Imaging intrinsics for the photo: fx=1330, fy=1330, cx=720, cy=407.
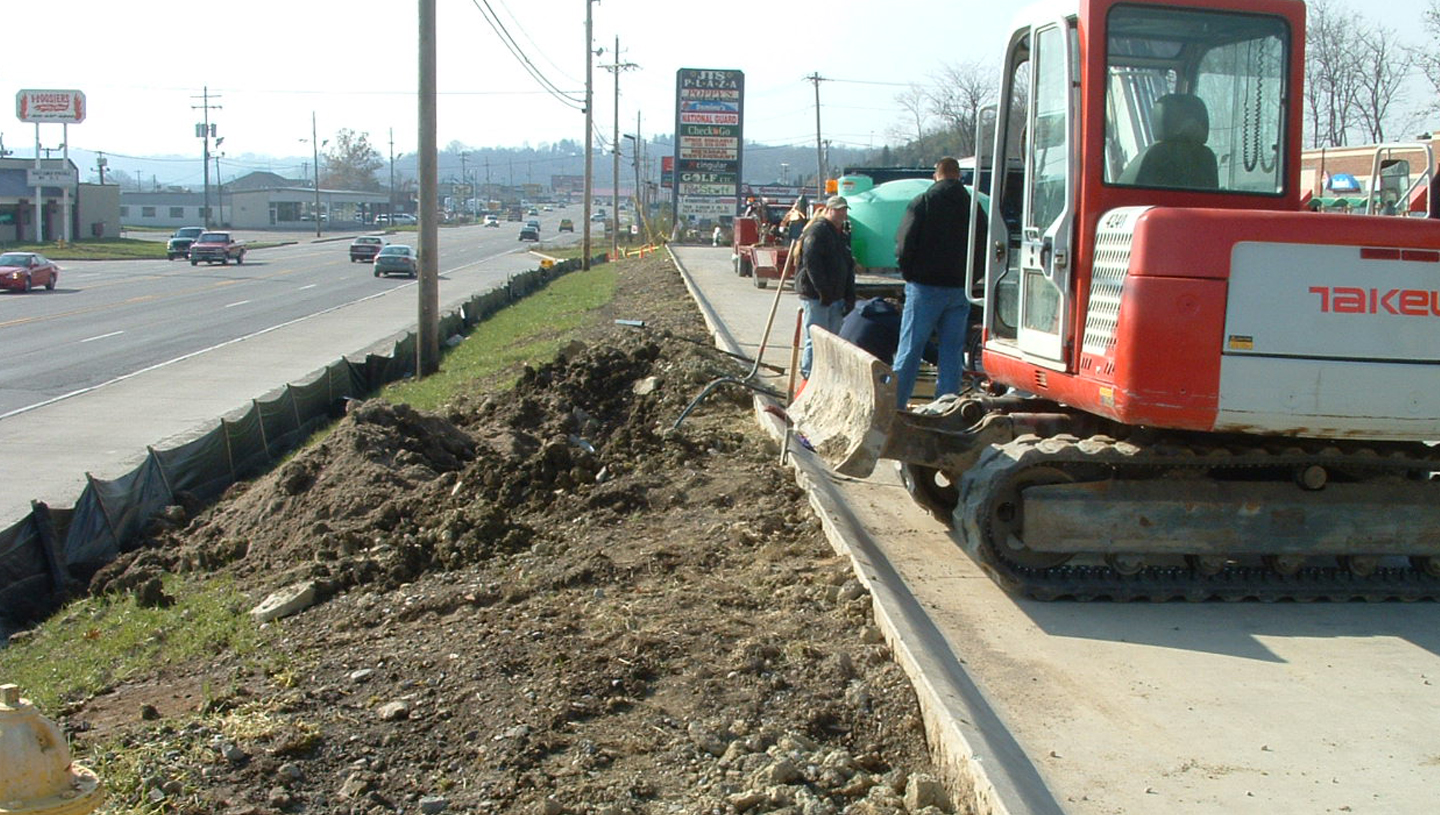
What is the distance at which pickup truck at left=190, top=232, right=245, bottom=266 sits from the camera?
60.7 meters

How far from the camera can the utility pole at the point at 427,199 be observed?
68.6 feet

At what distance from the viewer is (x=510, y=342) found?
80.7 feet

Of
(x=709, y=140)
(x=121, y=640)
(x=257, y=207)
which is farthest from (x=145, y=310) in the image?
(x=257, y=207)

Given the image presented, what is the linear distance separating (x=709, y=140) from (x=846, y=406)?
50.5 metres

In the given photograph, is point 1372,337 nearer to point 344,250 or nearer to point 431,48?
point 431,48

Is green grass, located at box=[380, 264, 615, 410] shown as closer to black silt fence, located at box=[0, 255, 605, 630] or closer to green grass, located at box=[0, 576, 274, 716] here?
black silt fence, located at box=[0, 255, 605, 630]

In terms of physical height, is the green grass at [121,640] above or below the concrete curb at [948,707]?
below

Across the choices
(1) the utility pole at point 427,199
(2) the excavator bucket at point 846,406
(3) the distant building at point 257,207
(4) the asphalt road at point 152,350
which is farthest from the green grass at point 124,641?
(3) the distant building at point 257,207

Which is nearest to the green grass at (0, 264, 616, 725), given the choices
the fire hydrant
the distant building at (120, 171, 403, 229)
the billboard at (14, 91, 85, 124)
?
the fire hydrant

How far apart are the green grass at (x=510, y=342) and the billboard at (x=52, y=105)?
66115 millimetres

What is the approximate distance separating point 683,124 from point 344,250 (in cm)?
3227

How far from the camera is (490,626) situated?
6.30 meters

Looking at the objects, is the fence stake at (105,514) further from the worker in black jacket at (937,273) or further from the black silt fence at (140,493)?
the worker in black jacket at (937,273)

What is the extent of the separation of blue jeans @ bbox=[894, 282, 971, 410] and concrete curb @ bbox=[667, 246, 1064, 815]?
1.66 meters
